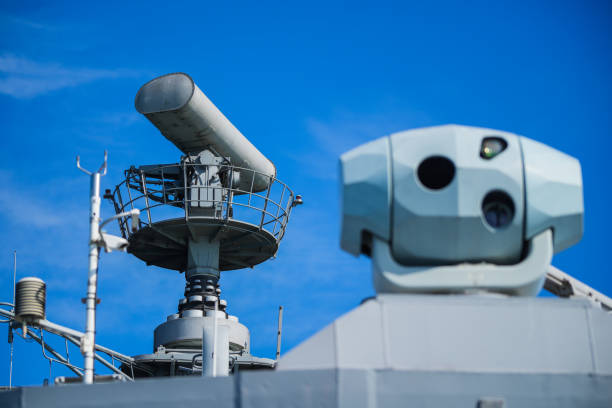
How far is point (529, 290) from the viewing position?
1406 centimetres

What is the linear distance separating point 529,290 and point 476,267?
826 mm

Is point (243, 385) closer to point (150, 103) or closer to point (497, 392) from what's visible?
point (497, 392)

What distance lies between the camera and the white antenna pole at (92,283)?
15.6 metres

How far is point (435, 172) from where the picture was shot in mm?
14750

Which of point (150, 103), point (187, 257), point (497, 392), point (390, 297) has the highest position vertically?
point (150, 103)

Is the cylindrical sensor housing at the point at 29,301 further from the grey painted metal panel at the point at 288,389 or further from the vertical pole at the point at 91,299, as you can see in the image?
the grey painted metal panel at the point at 288,389

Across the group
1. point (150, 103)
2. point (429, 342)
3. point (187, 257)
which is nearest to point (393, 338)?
point (429, 342)

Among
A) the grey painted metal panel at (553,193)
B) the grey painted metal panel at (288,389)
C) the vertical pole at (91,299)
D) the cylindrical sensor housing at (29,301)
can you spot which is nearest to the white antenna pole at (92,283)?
the vertical pole at (91,299)

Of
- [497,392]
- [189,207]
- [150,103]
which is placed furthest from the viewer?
[189,207]

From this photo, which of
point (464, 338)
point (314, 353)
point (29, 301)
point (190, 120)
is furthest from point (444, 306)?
point (190, 120)

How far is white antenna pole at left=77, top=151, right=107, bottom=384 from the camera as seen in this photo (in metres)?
15.6

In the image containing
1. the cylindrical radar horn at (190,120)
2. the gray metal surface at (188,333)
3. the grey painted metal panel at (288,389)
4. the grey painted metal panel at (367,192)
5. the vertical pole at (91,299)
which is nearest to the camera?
the grey painted metal panel at (288,389)

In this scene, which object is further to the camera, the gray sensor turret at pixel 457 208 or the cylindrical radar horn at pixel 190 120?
the cylindrical radar horn at pixel 190 120

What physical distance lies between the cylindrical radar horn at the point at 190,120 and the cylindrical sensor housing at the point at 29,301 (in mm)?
A: 12660
